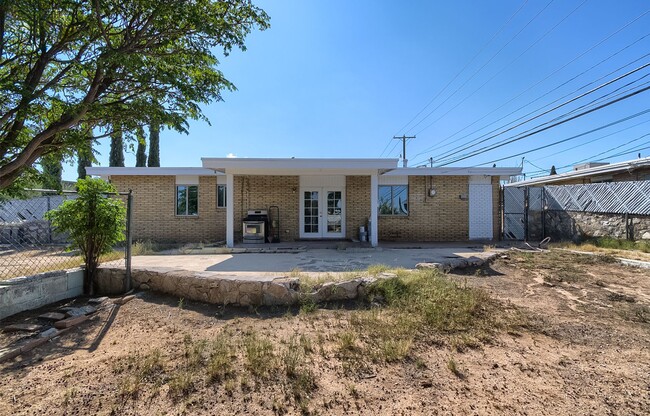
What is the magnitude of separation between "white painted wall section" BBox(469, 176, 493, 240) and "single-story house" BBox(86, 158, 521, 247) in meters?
0.04

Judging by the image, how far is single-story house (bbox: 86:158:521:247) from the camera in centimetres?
1313

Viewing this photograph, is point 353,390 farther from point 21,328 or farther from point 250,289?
point 21,328

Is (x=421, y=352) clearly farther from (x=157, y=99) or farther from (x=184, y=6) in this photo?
(x=184, y=6)

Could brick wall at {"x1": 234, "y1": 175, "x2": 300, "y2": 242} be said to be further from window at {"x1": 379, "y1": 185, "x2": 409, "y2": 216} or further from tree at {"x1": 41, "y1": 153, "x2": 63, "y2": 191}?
tree at {"x1": 41, "y1": 153, "x2": 63, "y2": 191}

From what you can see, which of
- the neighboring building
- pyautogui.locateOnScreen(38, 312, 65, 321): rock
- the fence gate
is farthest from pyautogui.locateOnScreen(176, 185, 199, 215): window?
the neighboring building

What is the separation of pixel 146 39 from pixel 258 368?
4276mm

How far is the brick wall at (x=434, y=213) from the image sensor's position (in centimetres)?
1324

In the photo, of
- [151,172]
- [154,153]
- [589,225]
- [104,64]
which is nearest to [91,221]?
[104,64]

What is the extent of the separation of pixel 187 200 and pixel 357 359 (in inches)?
466

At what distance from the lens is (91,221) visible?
5590mm

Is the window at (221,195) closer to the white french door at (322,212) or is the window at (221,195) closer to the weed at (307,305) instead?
the white french door at (322,212)

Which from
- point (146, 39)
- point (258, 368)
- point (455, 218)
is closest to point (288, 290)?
point (258, 368)

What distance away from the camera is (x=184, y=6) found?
13.3ft

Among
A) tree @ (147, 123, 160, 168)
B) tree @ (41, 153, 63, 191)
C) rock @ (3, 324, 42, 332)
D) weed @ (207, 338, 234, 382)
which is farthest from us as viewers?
tree @ (147, 123, 160, 168)
